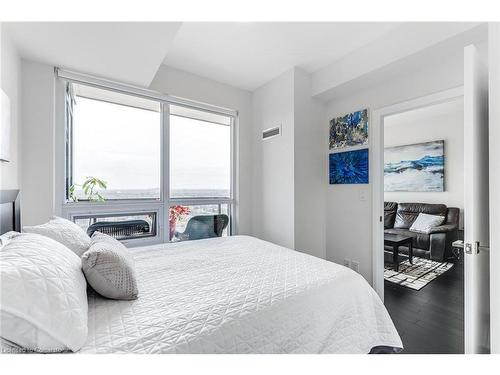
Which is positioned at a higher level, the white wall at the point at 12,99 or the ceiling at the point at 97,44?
the ceiling at the point at 97,44

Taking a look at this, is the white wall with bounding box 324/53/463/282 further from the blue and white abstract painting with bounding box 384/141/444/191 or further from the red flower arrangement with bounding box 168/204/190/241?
the blue and white abstract painting with bounding box 384/141/444/191

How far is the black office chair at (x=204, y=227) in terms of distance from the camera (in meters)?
3.04

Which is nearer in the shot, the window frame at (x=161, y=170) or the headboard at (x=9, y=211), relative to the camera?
the headboard at (x=9, y=211)

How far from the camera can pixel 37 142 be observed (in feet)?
6.77

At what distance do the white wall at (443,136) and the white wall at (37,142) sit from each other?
5.10m

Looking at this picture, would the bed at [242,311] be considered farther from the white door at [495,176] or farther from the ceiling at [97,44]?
the ceiling at [97,44]

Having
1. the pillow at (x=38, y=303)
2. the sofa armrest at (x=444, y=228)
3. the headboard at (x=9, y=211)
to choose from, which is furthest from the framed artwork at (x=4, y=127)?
the sofa armrest at (x=444, y=228)

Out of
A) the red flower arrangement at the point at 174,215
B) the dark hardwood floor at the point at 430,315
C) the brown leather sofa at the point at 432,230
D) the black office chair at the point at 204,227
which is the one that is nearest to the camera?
the dark hardwood floor at the point at 430,315

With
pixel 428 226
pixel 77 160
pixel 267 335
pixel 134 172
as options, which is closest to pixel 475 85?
pixel 267 335

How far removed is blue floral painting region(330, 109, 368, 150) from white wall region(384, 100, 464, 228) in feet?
7.41

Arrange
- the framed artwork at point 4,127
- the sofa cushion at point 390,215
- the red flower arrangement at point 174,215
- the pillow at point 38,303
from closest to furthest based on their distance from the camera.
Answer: the pillow at point 38,303 < the framed artwork at point 4,127 < the red flower arrangement at point 174,215 < the sofa cushion at point 390,215

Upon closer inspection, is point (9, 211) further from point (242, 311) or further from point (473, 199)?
point (473, 199)

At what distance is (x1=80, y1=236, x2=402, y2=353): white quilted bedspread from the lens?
3.02ft
